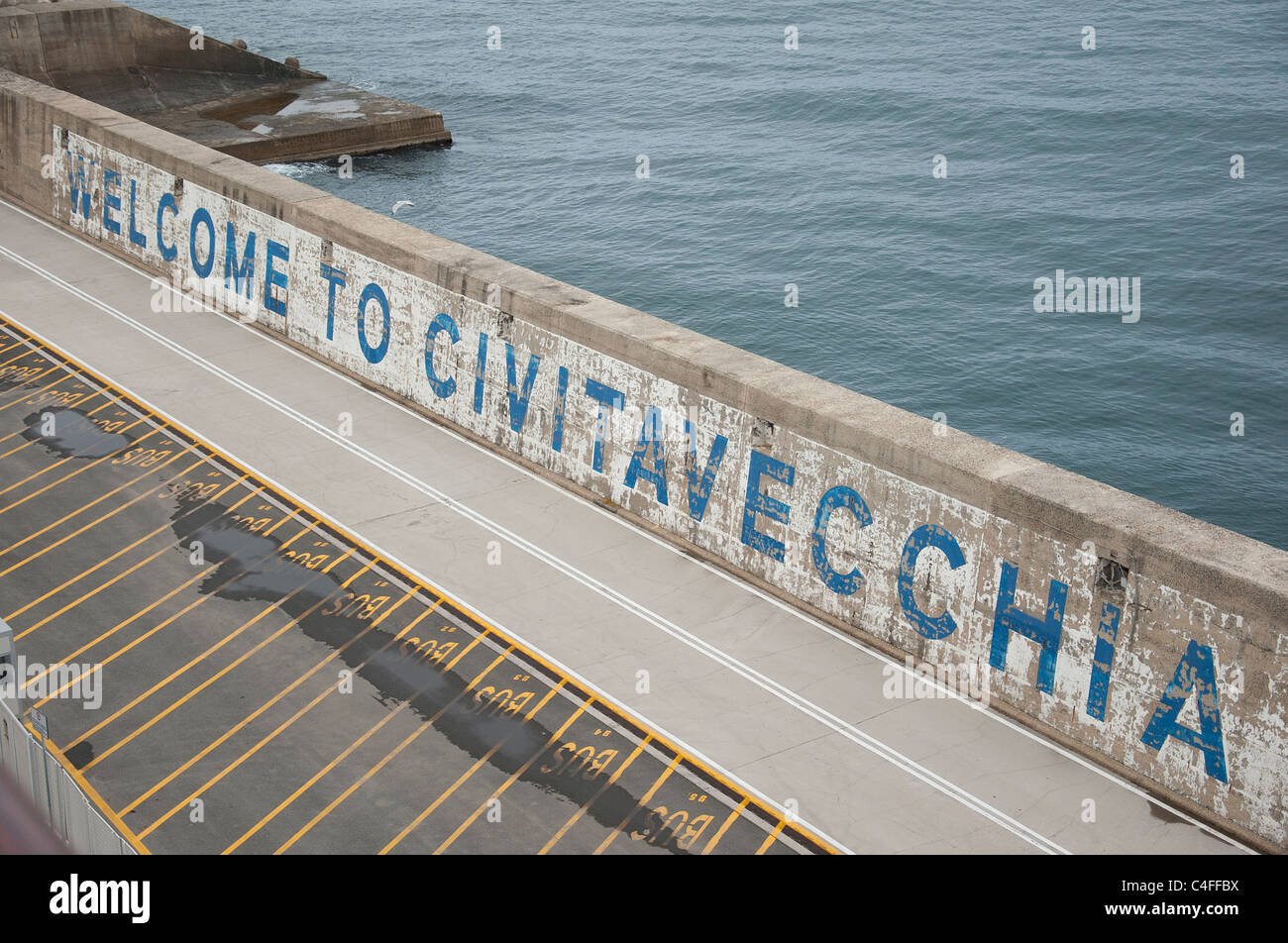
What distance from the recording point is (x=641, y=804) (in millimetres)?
15414

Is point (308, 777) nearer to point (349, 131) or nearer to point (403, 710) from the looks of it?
point (403, 710)

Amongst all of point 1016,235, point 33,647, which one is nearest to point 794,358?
point 1016,235

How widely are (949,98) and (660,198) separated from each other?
729 inches

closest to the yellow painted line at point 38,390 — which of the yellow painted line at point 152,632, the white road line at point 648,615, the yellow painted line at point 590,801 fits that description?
the white road line at point 648,615

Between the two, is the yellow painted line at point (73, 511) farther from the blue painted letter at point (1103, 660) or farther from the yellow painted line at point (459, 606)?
the blue painted letter at point (1103, 660)

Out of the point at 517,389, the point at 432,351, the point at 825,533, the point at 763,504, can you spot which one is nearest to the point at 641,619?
the point at 763,504

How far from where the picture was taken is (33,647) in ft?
59.1

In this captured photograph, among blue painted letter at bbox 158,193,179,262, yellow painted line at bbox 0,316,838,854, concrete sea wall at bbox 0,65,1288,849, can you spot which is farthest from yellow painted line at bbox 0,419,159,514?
blue painted letter at bbox 158,193,179,262

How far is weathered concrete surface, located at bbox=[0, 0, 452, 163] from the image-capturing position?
196 feet

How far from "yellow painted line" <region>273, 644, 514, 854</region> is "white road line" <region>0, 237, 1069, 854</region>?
80.5 inches

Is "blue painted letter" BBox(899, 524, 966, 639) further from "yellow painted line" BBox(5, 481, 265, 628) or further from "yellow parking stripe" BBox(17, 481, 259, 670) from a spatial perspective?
"yellow painted line" BBox(5, 481, 265, 628)

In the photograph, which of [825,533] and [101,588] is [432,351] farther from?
[825,533]

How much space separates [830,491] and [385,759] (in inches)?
265

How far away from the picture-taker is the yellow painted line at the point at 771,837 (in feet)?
48.3
